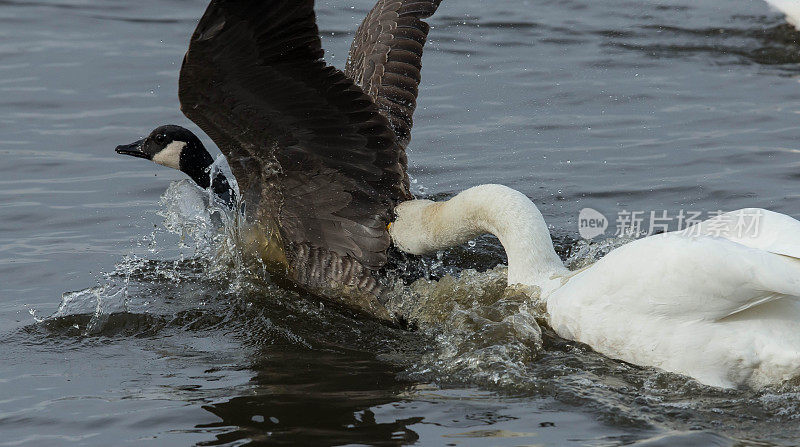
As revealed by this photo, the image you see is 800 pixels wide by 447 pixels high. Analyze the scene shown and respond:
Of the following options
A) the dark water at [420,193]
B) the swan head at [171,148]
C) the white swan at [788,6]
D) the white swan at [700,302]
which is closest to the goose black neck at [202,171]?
the swan head at [171,148]

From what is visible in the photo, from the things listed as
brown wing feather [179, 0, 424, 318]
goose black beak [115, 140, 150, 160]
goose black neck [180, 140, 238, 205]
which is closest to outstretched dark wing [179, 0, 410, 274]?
brown wing feather [179, 0, 424, 318]

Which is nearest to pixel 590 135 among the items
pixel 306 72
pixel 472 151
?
pixel 472 151

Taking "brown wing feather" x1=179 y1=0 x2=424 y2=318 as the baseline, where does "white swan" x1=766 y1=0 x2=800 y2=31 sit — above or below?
above

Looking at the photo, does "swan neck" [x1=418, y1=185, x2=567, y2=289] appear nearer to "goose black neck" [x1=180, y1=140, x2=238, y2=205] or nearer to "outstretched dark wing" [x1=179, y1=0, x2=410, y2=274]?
"outstretched dark wing" [x1=179, y1=0, x2=410, y2=274]

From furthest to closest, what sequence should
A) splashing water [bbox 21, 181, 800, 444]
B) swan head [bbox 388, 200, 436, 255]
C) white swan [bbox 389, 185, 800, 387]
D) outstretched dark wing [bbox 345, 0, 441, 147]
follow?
outstretched dark wing [bbox 345, 0, 441, 147], swan head [bbox 388, 200, 436, 255], splashing water [bbox 21, 181, 800, 444], white swan [bbox 389, 185, 800, 387]

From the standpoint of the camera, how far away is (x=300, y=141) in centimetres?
682

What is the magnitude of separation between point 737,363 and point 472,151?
4.96m

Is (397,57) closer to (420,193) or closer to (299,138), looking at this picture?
(420,193)

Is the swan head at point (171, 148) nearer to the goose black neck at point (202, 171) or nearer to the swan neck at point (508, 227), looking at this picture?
the goose black neck at point (202, 171)

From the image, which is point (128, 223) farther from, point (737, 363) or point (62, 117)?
point (737, 363)

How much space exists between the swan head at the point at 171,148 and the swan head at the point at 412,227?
1980 millimetres

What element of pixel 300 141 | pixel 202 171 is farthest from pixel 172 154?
pixel 300 141

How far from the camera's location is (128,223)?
8727mm

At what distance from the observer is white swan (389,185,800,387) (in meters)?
5.25
